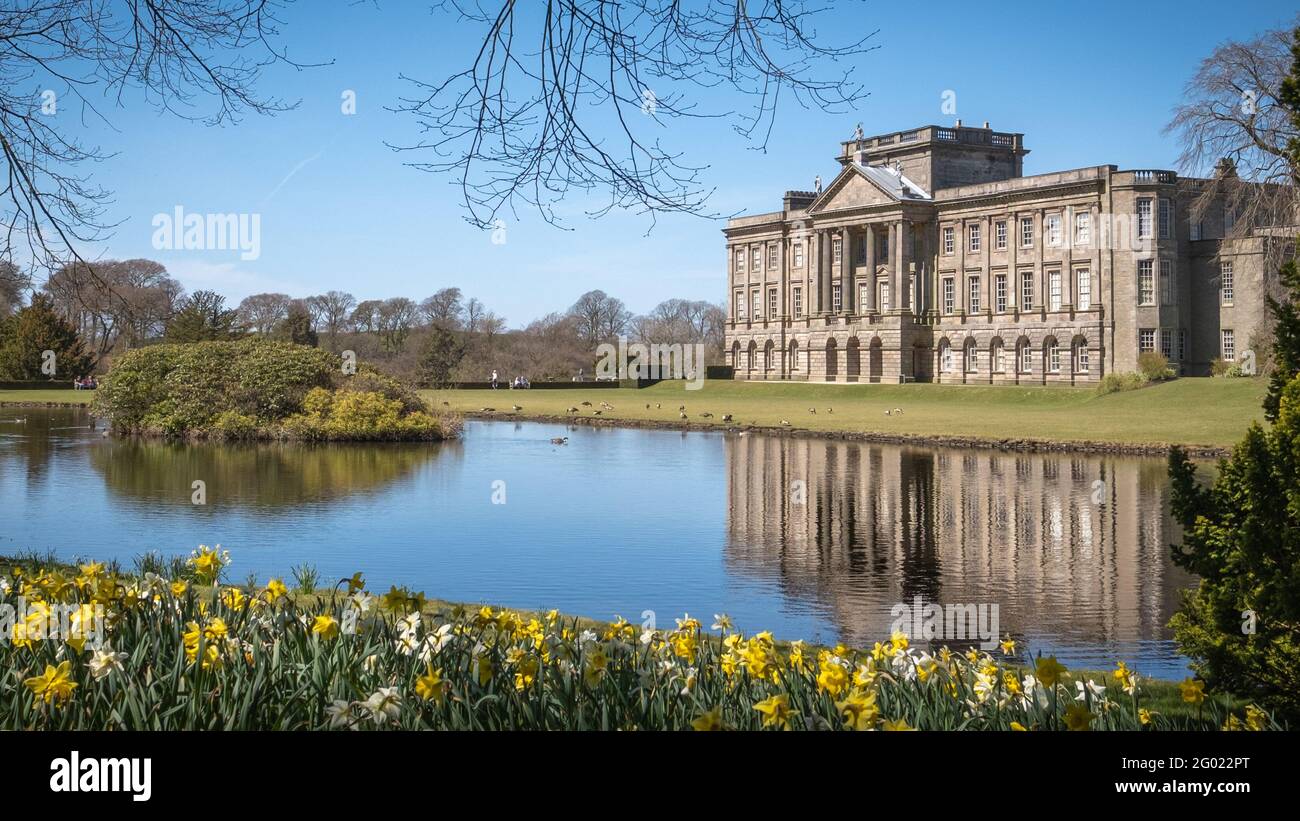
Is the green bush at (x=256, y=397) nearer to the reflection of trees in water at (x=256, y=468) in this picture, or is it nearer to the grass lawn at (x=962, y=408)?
the reflection of trees in water at (x=256, y=468)

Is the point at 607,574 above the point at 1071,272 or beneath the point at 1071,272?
Answer: beneath

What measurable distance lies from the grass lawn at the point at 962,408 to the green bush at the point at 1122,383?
0.90 meters

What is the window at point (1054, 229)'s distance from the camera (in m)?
74.1

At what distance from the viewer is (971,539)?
1934cm

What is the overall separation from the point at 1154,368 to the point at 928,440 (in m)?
26.5

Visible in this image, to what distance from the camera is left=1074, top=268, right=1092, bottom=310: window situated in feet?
238

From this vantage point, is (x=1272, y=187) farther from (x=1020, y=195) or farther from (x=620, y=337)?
(x=620, y=337)

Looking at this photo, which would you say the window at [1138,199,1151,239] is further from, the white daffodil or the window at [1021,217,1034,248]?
the white daffodil

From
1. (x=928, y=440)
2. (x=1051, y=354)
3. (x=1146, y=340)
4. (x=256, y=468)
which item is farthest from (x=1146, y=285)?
(x=256, y=468)

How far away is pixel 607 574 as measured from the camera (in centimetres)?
1603

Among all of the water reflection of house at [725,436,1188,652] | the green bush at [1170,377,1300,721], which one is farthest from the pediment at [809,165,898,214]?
the green bush at [1170,377,1300,721]

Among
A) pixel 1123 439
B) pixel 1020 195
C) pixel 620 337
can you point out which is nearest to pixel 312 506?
pixel 1123 439

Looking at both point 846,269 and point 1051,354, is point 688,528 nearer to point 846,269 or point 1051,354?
point 1051,354
